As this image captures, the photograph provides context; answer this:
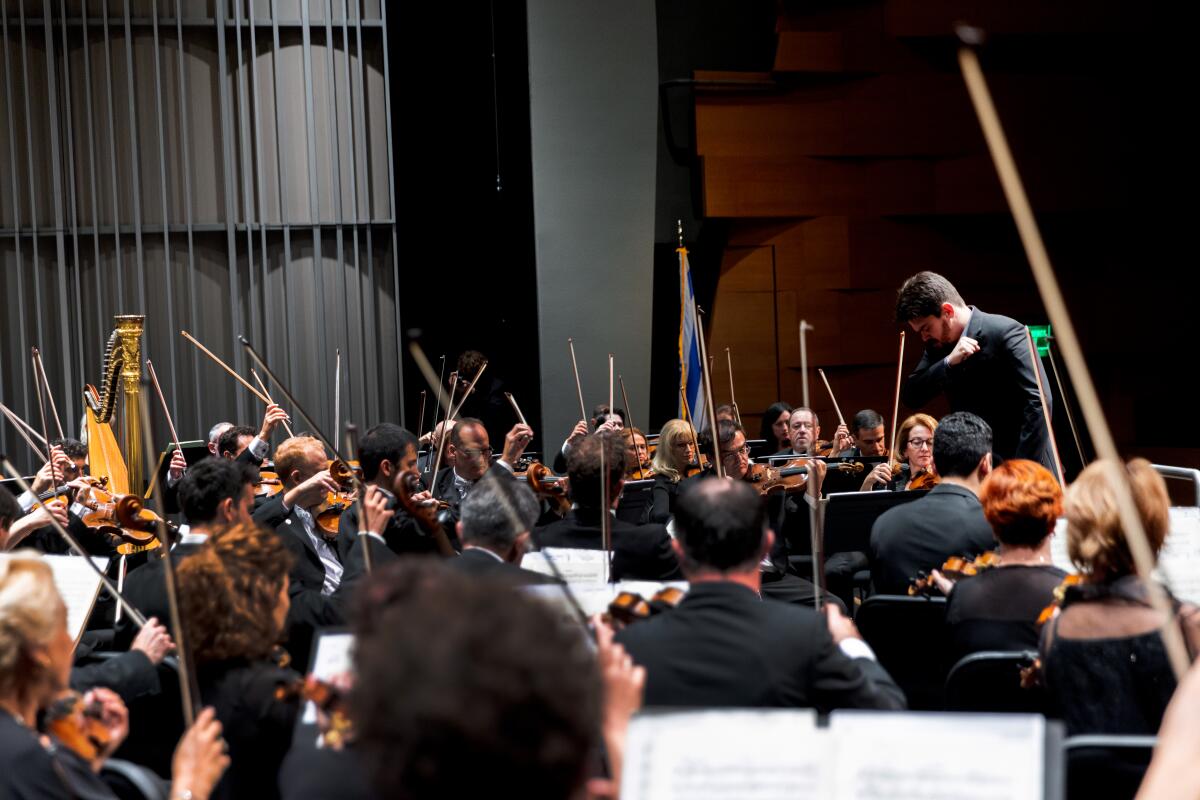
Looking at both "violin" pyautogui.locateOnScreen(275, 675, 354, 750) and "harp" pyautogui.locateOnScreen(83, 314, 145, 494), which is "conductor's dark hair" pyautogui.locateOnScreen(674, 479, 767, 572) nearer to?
"violin" pyautogui.locateOnScreen(275, 675, 354, 750)

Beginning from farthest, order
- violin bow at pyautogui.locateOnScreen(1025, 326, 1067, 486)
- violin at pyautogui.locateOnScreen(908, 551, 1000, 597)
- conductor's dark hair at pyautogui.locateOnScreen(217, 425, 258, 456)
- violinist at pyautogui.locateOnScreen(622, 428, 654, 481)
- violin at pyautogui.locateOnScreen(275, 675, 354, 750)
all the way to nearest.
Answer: violinist at pyautogui.locateOnScreen(622, 428, 654, 481), conductor's dark hair at pyautogui.locateOnScreen(217, 425, 258, 456), violin bow at pyautogui.locateOnScreen(1025, 326, 1067, 486), violin at pyautogui.locateOnScreen(908, 551, 1000, 597), violin at pyautogui.locateOnScreen(275, 675, 354, 750)

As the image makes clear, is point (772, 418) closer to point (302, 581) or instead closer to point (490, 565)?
point (302, 581)

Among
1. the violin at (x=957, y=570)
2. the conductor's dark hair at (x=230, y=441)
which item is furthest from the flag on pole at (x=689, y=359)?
the violin at (x=957, y=570)

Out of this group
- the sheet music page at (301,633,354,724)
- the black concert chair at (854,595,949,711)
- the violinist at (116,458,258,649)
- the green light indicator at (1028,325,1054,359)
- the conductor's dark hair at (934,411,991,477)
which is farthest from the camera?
the green light indicator at (1028,325,1054,359)

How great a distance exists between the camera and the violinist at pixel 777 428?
6712 millimetres

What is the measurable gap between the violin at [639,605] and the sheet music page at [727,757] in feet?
2.28

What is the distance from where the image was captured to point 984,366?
406cm

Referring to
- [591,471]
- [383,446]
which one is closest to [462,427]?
[383,446]

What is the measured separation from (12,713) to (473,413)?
6518mm

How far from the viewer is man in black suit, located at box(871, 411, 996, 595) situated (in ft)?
11.0

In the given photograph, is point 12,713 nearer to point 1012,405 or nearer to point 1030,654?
point 1030,654

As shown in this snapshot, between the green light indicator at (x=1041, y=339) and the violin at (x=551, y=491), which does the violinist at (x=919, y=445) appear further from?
the green light indicator at (x=1041, y=339)

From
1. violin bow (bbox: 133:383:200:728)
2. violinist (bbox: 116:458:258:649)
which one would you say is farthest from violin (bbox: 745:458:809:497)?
violin bow (bbox: 133:383:200:728)

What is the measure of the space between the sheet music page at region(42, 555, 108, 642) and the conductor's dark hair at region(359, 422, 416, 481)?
108 cm
